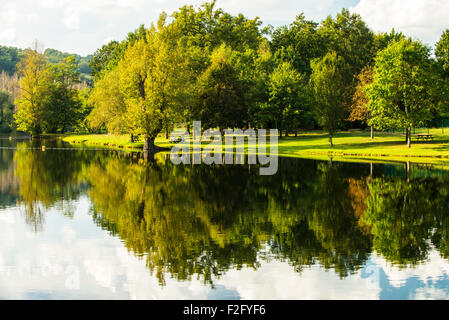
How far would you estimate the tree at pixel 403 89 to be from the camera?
5603cm

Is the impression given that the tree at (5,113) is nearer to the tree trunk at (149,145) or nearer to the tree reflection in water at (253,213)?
the tree trunk at (149,145)

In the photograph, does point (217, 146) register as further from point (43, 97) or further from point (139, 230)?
point (43, 97)

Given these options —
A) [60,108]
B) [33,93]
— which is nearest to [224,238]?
[33,93]

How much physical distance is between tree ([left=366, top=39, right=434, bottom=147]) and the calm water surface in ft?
83.3

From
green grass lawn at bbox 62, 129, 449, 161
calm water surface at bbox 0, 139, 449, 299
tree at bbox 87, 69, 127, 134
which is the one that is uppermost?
tree at bbox 87, 69, 127, 134

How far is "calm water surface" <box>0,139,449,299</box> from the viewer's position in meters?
12.8

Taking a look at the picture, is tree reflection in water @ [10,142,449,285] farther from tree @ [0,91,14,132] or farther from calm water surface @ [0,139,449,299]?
tree @ [0,91,14,132]

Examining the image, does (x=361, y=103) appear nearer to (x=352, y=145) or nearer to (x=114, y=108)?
(x=352, y=145)

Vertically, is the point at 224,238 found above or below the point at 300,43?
below

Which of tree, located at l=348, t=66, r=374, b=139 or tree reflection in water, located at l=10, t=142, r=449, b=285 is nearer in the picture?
tree reflection in water, located at l=10, t=142, r=449, b=285

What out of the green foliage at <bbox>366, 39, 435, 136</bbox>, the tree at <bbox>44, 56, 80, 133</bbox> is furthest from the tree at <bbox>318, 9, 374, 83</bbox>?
the tree at <bbox>44, 56, 80, 133</bbox>

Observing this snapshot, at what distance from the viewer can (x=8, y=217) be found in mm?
21547

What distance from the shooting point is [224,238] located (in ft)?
56.6

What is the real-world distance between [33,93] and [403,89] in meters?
80.0
